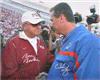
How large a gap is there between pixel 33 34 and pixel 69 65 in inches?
19.2

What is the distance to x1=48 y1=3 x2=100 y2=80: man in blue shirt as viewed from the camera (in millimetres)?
1367

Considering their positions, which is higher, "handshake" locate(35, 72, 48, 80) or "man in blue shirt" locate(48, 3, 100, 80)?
"man in blue shirt" locate(48, 3, 100, 80)

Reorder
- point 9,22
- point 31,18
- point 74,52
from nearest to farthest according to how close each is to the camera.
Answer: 1. point 74,52
2. point 31,18
3. point 9,22

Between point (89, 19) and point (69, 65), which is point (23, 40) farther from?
point (89, 19)

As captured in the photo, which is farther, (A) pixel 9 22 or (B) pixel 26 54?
(A) pixel 9 22

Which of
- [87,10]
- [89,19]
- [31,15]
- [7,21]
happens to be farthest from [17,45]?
[87,10]

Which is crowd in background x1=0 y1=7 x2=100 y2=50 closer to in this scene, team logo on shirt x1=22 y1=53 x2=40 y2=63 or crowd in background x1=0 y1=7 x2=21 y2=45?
crowd in background x1=0 y1=7 x2=21 y2=45

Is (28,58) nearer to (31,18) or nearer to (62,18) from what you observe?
(31,18)

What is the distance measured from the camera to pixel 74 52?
1.41 meters

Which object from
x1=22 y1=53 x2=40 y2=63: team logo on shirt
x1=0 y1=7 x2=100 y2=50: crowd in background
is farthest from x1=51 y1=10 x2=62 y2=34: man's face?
x1=0 y1=7 x2=100 y2=50: crowd in background

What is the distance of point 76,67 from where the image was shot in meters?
1.40

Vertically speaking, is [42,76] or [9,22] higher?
[9,22]

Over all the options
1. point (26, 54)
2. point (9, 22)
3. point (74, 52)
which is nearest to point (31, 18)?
point (26, 54)

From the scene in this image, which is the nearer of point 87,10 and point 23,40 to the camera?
point 23,40
